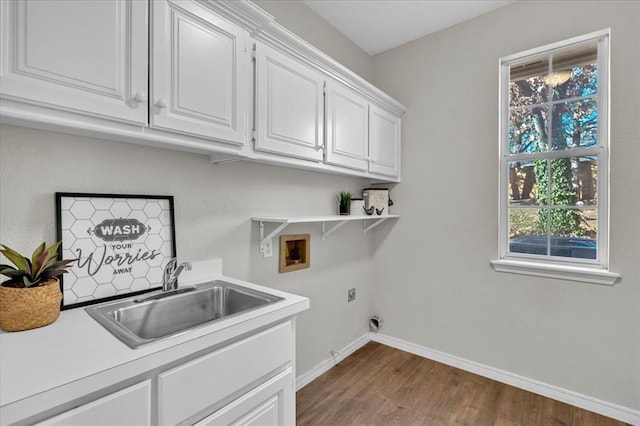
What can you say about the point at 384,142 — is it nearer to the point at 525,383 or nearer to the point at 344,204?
the point at 344,204

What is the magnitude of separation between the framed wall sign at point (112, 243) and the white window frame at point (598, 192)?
230 centimetres

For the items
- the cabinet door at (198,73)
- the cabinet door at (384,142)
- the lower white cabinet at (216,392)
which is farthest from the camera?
the cabinet door at (384,142)

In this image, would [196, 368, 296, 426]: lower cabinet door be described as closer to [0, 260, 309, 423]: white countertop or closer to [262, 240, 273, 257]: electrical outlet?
[0, 260, 309, 423]: white countertop

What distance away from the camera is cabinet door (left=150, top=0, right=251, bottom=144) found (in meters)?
1.19

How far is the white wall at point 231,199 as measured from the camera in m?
1.13

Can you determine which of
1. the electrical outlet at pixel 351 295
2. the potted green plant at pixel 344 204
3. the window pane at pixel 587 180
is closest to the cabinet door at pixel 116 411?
the potted green plant at pixel 344 204

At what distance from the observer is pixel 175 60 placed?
123 cm

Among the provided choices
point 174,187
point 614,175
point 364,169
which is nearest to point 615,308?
point 614,175

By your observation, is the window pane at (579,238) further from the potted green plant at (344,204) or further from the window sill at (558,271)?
the potted green plant at (344,204)

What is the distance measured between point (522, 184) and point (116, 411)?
2.69 m

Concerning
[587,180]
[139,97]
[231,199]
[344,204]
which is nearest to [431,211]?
[344,204]

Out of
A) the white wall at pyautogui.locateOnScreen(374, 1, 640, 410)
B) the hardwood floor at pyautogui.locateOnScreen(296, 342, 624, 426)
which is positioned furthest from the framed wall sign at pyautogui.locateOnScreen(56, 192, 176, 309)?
the white wall at pyautogui.locateOnScreen(374, 1, 640, 410)

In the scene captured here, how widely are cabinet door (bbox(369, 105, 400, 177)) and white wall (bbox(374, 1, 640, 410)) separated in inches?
4.6

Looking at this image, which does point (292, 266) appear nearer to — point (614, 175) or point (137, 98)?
point (137, 98)
